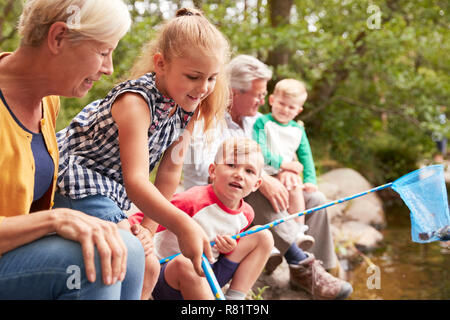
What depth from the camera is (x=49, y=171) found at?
1085mm

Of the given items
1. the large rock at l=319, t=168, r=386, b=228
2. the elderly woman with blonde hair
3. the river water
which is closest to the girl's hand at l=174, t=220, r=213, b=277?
the elderly woman with blonde hair

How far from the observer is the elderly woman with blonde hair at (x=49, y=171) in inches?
33.3

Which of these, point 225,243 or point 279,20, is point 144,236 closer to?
point 225,243

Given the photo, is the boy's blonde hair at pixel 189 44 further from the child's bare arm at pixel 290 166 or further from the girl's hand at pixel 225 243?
the child's bare arm at pixel 290 166

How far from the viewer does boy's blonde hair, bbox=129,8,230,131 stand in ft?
4.01

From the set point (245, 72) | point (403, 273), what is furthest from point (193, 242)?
point (403, 273)

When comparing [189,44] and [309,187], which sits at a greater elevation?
[189,44]

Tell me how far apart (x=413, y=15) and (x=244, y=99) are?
3.38 m

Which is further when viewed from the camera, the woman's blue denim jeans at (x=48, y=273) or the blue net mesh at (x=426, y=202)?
the blue net mesh at (x=426, y=202)

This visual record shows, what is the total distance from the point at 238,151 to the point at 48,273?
0.87 m

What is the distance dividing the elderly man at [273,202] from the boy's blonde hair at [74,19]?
2.62ft

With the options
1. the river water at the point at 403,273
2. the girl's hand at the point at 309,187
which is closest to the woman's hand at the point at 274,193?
the girl's hand at the point at 309,187
